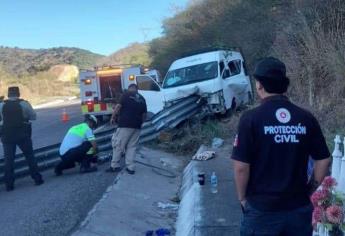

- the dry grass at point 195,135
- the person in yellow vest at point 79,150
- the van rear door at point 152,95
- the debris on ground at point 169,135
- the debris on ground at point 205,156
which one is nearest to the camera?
the debris on ground at point 205,156

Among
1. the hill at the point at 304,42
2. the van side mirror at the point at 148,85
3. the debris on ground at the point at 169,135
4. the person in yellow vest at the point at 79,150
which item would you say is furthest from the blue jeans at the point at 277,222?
the van side mirror at the point at 148,85

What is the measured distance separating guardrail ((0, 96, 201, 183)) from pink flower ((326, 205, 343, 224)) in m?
7.13

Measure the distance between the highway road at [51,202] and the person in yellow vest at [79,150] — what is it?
190 mm

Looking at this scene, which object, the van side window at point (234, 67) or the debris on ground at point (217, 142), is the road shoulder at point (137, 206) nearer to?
the debris on ground at point (217, 142)

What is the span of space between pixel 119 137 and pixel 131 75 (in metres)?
11.0

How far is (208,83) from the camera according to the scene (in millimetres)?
15250

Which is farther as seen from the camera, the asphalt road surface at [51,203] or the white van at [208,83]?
the white van at [208,83]

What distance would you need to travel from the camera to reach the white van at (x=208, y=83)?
15.0 meters

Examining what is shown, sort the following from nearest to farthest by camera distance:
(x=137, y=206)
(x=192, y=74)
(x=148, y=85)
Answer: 1. (x=137, y=206)
2. (x=192, y=74)
3. (x=148, y=85)

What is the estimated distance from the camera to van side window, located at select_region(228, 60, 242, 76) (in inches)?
670

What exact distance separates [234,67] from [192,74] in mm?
1627

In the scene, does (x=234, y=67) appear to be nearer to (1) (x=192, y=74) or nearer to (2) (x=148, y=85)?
(1) (x=192, y=74)

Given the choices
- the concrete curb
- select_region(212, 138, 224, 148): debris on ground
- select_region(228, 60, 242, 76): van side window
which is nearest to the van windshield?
select_region(228, 60, 242, 76): van side window

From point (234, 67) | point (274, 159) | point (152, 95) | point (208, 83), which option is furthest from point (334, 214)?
point (234, 67)
